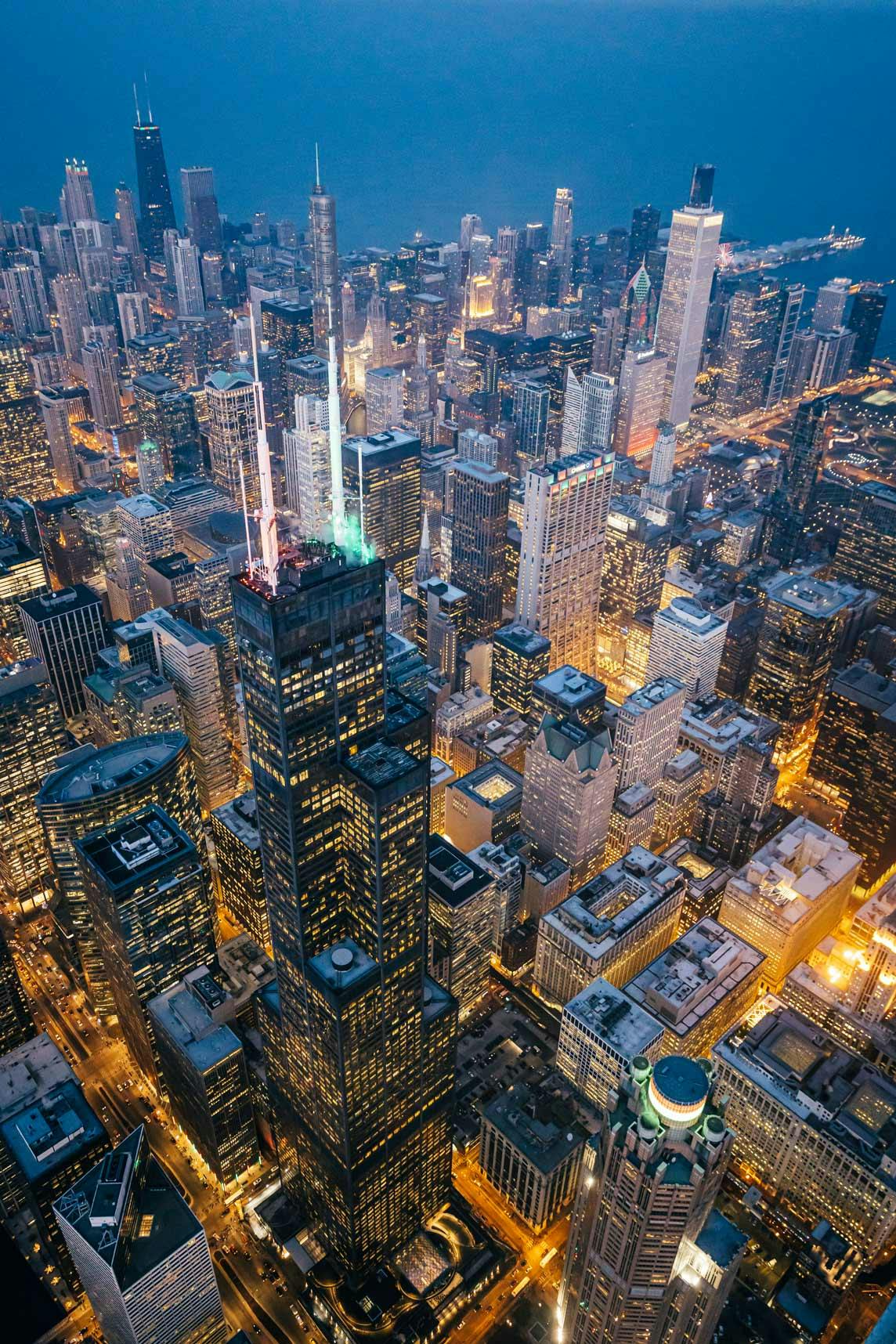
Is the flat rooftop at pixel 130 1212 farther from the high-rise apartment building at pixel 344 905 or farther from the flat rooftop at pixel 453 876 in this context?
the flat rooftop at pixel 453 876

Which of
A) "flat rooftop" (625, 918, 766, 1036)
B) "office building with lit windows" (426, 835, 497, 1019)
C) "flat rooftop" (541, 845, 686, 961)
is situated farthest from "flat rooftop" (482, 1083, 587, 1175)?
"flat rooftop" (541, 845, 686, 961)

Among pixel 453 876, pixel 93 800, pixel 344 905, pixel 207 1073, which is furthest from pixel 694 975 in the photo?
pixel 93 800

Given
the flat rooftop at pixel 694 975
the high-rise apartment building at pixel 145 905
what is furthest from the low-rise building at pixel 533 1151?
the high-rise apartment building at pixel 145 905

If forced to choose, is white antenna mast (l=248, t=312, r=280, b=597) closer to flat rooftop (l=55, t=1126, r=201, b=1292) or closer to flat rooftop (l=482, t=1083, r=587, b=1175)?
flat rooftop (l=55, t=1126, r=201, b=1292)

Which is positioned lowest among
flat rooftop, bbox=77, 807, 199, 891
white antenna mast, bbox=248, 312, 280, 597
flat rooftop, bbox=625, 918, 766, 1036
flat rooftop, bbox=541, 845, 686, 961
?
flat rooftop, bbox=625, 918, 766, 1036

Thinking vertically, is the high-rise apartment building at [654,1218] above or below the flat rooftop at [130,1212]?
above

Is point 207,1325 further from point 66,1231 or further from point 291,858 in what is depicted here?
point 291,858

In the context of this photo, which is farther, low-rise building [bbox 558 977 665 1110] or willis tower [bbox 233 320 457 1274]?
low-rise building [bbox 558 977 665 1110]
